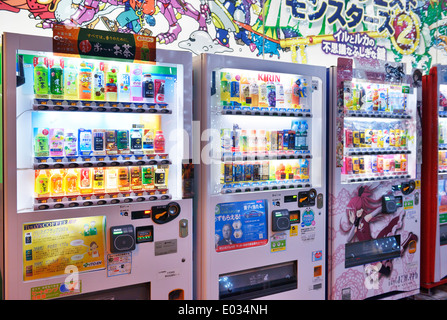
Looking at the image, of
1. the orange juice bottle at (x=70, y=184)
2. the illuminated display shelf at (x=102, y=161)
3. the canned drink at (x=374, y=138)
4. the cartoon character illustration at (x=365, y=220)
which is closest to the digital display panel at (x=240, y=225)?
the illuminated display shelf at (x=102, y=161)

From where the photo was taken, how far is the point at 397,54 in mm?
4977

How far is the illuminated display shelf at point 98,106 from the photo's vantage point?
93.4 inches

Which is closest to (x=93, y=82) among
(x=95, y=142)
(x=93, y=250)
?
(x=95, y=142)

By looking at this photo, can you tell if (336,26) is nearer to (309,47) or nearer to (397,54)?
(309,47)

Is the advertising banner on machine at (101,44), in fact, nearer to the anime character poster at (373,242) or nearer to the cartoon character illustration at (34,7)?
the cartoon character illustration at (34,7)

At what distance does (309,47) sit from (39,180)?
3.29 metres

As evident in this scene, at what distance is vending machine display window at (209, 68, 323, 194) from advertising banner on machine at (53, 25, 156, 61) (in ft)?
1.93

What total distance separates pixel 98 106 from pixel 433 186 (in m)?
3.45

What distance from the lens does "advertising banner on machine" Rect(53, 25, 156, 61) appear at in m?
2.42

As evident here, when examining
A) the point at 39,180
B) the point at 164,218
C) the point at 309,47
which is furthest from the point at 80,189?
the point at 309,47

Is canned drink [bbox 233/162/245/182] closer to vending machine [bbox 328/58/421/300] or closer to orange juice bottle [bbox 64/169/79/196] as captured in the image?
vending machine [bbox 328/58/421/300]

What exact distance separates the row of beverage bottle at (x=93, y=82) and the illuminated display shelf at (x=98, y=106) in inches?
4.7

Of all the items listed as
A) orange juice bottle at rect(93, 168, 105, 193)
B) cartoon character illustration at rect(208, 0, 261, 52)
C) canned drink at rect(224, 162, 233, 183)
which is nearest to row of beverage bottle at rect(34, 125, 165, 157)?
orange juice bottle at rect(93, 168, 105, 193)

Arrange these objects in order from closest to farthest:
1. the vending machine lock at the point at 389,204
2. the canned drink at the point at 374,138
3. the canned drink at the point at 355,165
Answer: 1. the vending machine lock at the point at 389,204
2. the canned drink at the point at 355,165
3. the canned drink at the point at 374,138
